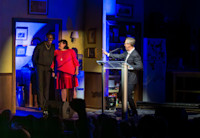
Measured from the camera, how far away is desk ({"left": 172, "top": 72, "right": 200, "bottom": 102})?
9156mm

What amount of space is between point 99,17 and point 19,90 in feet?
9.00

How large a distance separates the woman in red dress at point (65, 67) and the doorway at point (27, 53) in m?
0.79

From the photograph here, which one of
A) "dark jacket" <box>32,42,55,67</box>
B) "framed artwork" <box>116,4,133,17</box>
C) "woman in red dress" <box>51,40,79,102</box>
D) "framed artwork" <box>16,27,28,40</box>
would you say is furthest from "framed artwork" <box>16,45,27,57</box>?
"framed artwork" <box>116,4,133,17</box>

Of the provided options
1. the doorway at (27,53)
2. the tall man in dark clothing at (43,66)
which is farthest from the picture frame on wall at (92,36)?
the tall man in dark clothing at (43,66)

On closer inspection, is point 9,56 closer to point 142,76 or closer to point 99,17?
point 99,17

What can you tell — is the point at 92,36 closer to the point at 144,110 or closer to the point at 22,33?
the point at 144,110

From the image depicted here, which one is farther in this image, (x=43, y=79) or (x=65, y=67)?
(x=43, y=79)

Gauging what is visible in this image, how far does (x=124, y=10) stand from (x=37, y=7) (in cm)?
213

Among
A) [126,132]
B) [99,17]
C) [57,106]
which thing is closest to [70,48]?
[99,17]

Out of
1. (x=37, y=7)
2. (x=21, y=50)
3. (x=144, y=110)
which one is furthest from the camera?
(x=21, y=50)

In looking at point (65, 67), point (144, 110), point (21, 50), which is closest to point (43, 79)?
point (65, 67)

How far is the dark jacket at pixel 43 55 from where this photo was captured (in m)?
8.09

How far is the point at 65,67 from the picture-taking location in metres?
7.66

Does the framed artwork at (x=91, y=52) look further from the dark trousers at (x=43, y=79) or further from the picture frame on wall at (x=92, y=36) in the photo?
the dark trousers at (x=43, y=79)
